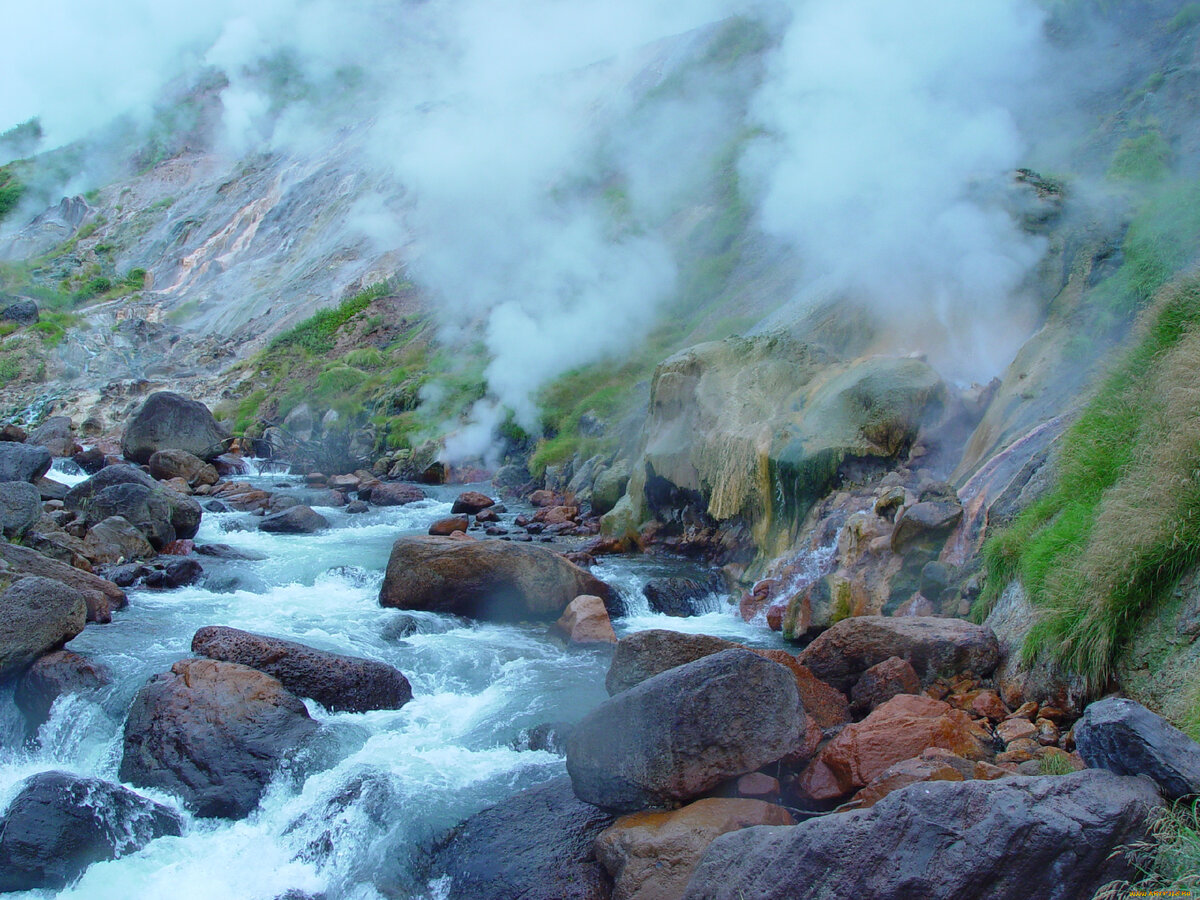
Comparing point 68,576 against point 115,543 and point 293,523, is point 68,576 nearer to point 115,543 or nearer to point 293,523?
point 115,543

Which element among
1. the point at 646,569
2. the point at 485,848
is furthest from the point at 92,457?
the point at 485,848

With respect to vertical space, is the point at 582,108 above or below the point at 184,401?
above

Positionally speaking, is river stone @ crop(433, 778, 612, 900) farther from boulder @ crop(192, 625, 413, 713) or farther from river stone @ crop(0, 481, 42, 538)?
river stone @ crop(0, 481, 42, 538)

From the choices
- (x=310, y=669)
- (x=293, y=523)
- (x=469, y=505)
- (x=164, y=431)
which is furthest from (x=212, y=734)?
(x=164, y=431)

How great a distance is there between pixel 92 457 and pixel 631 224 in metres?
17.2

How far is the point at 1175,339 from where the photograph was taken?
5172 millimetres

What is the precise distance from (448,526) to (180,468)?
30.0 feet

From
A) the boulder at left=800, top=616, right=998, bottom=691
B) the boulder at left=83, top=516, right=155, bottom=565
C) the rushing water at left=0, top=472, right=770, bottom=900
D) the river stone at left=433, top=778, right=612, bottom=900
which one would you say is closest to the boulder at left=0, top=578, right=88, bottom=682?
the rushing water at left=0, top=472, right=770, bottom=900

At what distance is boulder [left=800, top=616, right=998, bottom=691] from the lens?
17.3ft

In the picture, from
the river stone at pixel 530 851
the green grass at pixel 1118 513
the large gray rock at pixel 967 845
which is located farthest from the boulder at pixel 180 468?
the large gray rock at pixel 967 845

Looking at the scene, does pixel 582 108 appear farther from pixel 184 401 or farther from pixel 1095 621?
pixel 1095 621

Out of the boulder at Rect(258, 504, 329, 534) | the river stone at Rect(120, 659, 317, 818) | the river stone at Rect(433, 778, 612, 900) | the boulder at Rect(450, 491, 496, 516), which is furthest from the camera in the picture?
the boulder at Rect(450, 491, 496, 516)

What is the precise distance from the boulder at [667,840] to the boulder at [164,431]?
19.3m

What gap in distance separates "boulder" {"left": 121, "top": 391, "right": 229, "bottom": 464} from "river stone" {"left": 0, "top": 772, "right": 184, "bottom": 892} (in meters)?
17.5
